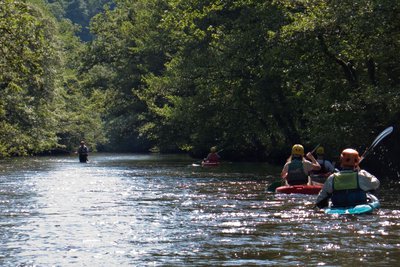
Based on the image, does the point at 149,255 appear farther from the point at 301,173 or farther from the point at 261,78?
the point at 261,78

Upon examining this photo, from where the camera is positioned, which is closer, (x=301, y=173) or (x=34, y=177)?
(x=301, y=173)

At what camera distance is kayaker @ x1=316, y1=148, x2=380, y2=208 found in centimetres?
1733

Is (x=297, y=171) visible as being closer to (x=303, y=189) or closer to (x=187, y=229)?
(x=303, y=189)

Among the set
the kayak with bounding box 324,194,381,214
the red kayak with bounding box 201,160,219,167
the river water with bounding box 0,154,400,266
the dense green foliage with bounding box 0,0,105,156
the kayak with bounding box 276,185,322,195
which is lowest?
the river water with bounding box 0,154,400,266

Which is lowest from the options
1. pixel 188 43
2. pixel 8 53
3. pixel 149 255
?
pixel 149 255

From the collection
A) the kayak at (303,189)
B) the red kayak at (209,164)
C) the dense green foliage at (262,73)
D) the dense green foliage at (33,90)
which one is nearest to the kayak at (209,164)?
the red kayak at (209,164)

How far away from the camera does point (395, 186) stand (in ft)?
86.8

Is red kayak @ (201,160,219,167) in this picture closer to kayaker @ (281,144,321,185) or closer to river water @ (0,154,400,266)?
river water @ (0,154,400,266)

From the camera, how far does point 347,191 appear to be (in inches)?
696

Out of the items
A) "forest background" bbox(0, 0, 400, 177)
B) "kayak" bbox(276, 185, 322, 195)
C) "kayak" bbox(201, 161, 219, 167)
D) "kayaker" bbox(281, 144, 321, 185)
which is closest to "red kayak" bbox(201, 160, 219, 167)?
"kayak" bbox(201, 161, 219, 167)

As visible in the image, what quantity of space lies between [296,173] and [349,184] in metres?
6.12

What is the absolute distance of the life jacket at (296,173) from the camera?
77.4 ft

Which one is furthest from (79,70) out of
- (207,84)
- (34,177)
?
(34,177)

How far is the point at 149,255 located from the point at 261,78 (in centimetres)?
3075
